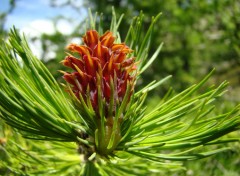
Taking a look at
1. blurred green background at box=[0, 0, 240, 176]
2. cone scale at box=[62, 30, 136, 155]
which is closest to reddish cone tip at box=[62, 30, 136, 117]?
cone scale at box=[62, 30, 136, 155]

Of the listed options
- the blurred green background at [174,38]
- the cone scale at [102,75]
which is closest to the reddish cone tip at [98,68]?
the cone scale at [102,75]

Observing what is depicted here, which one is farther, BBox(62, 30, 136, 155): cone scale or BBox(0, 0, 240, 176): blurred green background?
BBox(0, 0, 240, 176): blurred green background

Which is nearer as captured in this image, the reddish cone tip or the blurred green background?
the reddish cone tip

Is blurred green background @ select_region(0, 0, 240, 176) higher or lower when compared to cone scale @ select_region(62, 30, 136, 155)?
higher

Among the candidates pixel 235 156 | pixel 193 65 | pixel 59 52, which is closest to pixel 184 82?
pixel 193 65

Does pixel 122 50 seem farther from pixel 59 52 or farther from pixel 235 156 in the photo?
pixel 59 52

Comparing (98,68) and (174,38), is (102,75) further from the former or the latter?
(174,38)

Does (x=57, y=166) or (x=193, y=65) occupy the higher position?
(x=193, y=65)

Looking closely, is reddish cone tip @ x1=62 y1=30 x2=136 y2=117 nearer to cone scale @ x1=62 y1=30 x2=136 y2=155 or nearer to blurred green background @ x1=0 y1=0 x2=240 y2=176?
cone scale @ x1=62 y1=30 x2=136 y2=155
